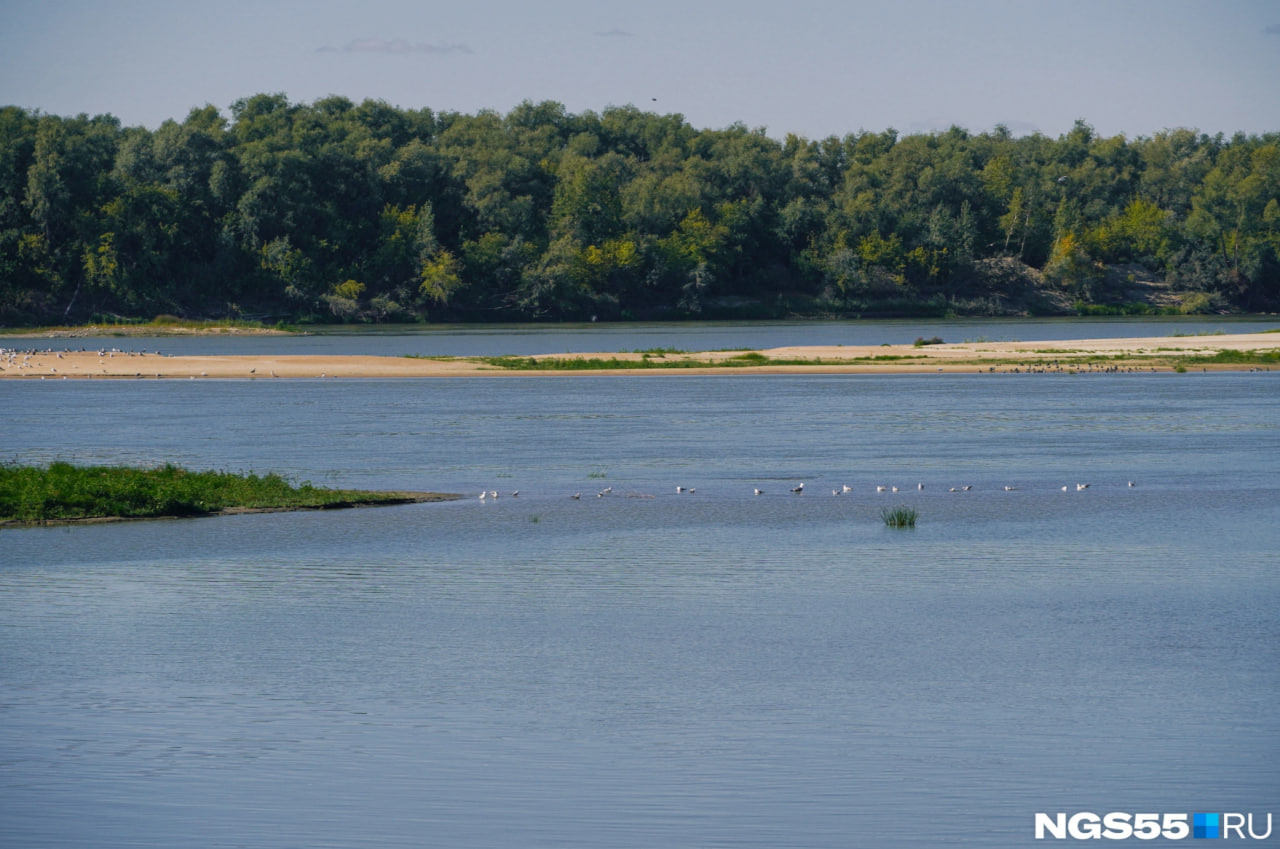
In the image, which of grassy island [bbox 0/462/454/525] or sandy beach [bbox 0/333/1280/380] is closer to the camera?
grassy island [bbox 0/462/454/525]

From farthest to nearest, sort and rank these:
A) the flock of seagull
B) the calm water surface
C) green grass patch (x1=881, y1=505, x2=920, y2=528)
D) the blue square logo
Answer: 1. the flock of seagull
2. green grass patch (x1=881, y1=505, x2=920, y2=528)
3. the calm water surface
4. the blue square logo

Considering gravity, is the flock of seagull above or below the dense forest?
below

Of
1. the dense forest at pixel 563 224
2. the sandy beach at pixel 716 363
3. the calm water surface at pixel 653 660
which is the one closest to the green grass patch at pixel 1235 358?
the sandy beach at pixel 716 363

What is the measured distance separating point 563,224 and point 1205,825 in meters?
135

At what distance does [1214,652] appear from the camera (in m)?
17.1

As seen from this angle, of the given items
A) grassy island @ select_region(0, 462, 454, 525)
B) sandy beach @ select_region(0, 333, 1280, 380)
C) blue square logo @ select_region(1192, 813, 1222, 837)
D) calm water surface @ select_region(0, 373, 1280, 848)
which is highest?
sandy beach @ select_region(0, 333, 1280, 380)

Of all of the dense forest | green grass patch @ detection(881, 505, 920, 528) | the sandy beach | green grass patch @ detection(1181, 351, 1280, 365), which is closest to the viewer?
green grass patch @ detection(881, 505, 920, 528)

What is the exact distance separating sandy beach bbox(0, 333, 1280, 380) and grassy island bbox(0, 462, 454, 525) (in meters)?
43.6

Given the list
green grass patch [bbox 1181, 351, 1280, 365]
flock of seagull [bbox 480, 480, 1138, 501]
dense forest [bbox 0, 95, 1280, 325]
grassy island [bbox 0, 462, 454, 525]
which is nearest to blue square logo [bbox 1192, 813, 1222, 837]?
flock of seagull [bbox 480, 480, 1138, 501]

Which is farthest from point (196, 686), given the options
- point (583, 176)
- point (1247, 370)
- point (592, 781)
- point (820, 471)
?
point (583, 176)

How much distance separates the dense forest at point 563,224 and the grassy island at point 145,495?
103 m

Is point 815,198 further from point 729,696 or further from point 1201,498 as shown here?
point 729,696

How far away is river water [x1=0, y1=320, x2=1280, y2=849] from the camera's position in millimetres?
12156

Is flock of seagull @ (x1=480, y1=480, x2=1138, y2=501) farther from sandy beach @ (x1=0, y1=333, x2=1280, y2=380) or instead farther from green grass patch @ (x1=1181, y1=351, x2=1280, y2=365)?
green grass patch @ (x1=1181, y1=351, x2=1280, y2=365)
